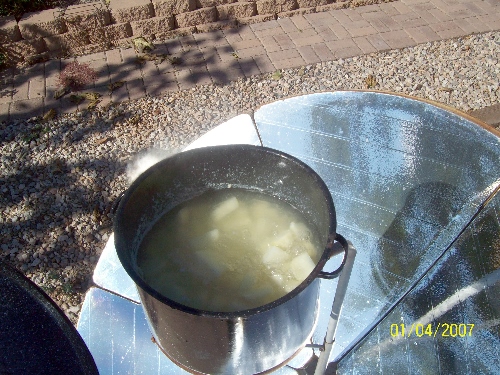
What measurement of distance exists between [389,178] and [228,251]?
1.16 meters

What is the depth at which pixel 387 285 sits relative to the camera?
2162mm

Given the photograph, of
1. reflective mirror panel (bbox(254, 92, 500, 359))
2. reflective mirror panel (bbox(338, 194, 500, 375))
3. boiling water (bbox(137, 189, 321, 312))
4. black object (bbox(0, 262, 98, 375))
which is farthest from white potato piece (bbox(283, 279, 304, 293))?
reflective mirror panel (bbox(338, 194, 500, 375))

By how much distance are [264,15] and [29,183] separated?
3.12 m

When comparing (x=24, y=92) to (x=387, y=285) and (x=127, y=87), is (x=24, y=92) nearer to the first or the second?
(x=127, y=87)

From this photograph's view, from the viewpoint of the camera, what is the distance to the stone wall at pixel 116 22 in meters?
4.93

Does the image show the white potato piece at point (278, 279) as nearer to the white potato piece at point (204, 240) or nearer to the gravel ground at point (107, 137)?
the white potato piece at point (204, 240)

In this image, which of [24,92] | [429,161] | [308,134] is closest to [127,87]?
[24,92]

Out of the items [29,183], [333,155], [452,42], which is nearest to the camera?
[333,155]

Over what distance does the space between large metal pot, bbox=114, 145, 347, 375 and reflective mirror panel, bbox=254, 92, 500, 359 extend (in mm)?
820

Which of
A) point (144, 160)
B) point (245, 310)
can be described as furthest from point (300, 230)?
point (144, 160)

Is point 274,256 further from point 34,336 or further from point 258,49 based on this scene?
point 258,49

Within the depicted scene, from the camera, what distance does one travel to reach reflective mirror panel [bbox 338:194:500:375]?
2.04 metres

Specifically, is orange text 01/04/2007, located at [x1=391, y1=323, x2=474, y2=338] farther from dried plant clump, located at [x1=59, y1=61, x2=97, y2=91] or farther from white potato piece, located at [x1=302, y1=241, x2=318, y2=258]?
dried plant clump, located at [x1=59, y1=61, x2=97, y2=91]

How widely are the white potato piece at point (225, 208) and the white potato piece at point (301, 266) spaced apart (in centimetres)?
27
